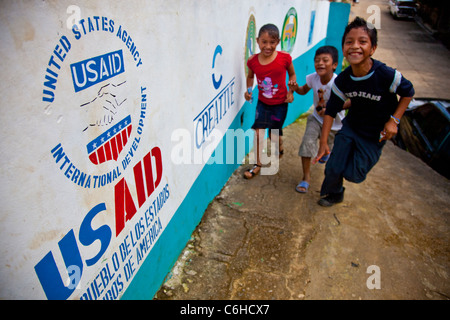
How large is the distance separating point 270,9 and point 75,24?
342 cm

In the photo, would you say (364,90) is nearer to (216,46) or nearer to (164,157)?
(216,46)

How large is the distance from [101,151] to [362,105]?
2.31 meters

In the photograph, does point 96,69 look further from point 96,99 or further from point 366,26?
point 366,26

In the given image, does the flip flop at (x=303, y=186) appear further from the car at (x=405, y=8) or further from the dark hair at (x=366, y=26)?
the car at (x=405, y=8)

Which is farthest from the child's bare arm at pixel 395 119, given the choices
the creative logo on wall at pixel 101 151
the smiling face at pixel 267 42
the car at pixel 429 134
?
the car at pixel 429 134

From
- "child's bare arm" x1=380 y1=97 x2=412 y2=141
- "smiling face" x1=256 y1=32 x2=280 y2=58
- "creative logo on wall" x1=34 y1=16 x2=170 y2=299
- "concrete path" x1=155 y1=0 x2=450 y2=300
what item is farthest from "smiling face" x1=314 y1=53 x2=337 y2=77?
"creative logo on wall" x1=34 y1=16 x2=170 y2=299

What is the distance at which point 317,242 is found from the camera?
2984mm

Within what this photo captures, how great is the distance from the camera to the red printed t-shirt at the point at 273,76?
3.50m

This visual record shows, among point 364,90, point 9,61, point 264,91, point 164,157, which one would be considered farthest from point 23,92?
point 264,91

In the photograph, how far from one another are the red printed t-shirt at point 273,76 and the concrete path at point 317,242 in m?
1.01

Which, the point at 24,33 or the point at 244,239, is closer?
the point at 24,33

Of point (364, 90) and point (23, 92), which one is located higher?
point (23, 92)
